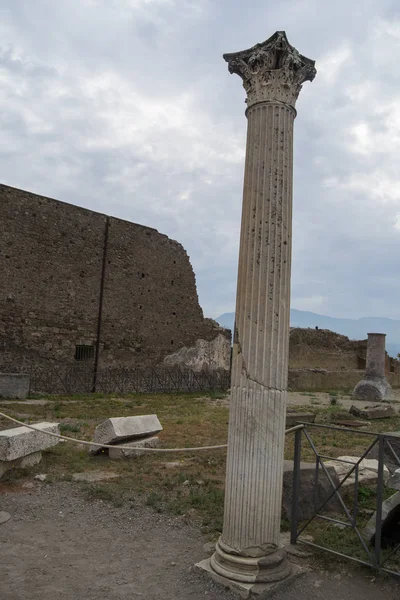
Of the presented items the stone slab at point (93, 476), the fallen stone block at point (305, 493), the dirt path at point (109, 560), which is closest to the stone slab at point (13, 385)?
the stone slab at point (93, 476)

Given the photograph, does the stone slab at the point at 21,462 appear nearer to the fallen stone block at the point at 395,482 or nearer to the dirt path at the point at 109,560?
the dirt path at the point at 109,560

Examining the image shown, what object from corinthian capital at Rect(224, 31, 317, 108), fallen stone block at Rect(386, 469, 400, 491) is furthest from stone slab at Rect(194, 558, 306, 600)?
corinthian capital at Rect(224, 31, 317, 108)

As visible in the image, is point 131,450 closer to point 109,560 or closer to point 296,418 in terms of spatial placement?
point 109,560

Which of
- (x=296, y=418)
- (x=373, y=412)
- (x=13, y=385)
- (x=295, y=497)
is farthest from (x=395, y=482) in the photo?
(x=13, y=385)

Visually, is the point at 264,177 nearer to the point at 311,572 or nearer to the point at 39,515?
the point at 311,572

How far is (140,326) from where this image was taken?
739 inches

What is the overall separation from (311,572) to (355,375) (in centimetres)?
2219

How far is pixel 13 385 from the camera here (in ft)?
43.2

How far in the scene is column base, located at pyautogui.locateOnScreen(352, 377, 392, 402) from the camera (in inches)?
643

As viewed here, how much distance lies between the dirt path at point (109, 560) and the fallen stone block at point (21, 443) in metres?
0.78

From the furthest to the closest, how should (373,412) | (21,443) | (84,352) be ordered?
1. (84,352)
2. (373,412)
3. (21,443)

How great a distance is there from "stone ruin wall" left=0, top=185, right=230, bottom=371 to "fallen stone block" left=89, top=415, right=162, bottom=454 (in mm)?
9072

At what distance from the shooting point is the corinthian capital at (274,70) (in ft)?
12.8

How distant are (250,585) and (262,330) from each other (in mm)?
1677
